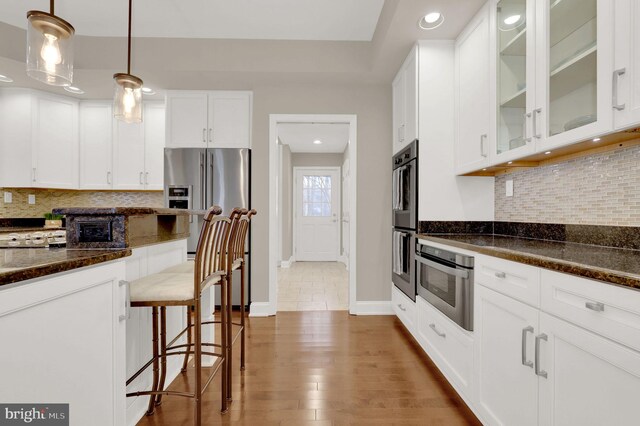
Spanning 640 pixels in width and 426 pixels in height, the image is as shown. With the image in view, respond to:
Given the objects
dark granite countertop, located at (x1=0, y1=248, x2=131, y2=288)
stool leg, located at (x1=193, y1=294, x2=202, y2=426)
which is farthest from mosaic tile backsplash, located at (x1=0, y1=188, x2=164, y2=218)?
dark granite countertop, located at (x1=0, y1=248, x2=131, y2=288)

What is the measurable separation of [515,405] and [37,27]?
272cm

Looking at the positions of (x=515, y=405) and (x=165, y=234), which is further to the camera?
(x=165, y=234)

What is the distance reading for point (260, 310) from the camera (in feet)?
10.9

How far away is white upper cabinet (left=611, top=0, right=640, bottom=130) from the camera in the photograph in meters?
1.13

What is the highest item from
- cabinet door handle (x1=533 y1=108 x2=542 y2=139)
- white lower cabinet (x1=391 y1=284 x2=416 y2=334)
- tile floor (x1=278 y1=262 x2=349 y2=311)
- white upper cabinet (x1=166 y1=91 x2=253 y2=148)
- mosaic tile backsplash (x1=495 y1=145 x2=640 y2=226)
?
white upper cabinet (x1=166 y1=91 x2=253 y2=148)

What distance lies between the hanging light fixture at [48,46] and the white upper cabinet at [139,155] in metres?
2.35

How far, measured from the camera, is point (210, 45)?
3.06m

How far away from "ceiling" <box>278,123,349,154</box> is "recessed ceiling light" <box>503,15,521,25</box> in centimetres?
282

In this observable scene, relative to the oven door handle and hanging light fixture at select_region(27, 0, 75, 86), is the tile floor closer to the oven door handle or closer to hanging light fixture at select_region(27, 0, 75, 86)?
the oven door handle

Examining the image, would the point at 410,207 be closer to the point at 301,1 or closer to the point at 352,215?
the point at 352,215

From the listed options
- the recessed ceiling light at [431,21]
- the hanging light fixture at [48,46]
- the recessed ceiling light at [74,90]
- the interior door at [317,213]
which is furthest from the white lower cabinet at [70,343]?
the interior door at [317,213]

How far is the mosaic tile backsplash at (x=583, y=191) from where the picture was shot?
1479mm

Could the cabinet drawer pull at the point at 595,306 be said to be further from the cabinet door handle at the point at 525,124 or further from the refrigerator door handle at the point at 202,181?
the refrigerator door handle at the point at 202,181

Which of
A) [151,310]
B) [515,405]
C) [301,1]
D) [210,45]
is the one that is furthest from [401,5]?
[151,310]
